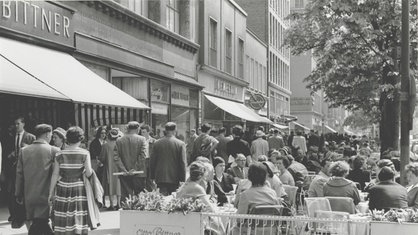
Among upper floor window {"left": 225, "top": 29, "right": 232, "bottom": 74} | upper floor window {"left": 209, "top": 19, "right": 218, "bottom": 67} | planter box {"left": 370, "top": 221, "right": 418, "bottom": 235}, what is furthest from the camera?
upper floor window {"left": 225, "top": 29, "right": 232, "bottom": 74}

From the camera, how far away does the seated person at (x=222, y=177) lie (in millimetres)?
9922

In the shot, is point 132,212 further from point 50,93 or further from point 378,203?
point 50,93

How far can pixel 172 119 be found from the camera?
72.1 ft

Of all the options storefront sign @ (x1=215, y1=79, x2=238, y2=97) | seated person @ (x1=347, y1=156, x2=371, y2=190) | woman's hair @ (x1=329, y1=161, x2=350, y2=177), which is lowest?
seated person @ (x1=347, y1=156, x2=371, y2=190)

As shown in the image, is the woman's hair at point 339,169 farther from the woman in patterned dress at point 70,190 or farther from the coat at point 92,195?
the woman in patterned dress at point 70,190

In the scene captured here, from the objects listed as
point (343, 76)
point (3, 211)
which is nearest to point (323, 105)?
point (343, 76)

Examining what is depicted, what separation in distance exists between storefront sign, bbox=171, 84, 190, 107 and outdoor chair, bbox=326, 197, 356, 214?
572 inches

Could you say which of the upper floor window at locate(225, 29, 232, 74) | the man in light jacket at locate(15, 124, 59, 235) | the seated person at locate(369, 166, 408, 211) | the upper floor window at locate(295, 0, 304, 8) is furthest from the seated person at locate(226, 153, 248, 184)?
the upper floor window at locate(295, 0, 304, 8)

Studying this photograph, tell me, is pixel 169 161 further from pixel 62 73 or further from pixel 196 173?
pixel 62 73

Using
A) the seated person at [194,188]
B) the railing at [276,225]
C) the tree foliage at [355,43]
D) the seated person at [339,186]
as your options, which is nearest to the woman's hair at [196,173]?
the seated person at [194,188]

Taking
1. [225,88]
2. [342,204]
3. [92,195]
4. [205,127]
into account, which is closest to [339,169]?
A: [342,204]

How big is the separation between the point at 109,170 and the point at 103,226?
7.24 feet

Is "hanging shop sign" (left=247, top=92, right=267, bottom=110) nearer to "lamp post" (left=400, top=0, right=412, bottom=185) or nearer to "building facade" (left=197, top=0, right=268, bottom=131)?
"building facade" (left=197, top=0, right=268, bottom=131)

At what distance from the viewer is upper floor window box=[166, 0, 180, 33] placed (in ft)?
73.2
